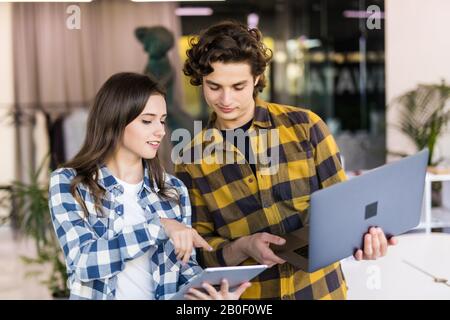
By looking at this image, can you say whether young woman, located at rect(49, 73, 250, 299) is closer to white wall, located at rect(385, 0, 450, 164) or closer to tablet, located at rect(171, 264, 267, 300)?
tablet, located at rect(171, 264, 267, 300)

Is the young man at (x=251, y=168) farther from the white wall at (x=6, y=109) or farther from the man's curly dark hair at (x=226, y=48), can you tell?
the white wall at (x=6, y=109)

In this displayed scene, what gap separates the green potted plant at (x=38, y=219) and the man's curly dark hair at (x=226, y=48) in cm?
157

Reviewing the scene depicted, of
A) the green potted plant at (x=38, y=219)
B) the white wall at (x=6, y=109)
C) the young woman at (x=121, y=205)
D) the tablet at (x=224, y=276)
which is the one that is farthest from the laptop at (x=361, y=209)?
the white wall at (x=6, y=109)

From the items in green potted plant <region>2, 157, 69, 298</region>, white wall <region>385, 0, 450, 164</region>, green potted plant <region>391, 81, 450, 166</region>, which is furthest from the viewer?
green potted plant <region>391, 81, 450, 166</region>

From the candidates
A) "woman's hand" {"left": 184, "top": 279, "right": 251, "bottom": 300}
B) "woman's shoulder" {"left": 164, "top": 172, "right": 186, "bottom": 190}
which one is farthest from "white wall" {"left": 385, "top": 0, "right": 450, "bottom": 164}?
"woman's hand" {"left": 184, "top": 279, "right": 251, "bottom": 300}

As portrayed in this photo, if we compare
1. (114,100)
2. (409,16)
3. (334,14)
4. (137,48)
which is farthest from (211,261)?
(334,14)

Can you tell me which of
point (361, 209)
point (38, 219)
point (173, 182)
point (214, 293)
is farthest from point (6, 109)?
point (361, 209)

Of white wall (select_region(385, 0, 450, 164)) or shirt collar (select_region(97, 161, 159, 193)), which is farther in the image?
white wall (select_region(385, 0, 450, 164))

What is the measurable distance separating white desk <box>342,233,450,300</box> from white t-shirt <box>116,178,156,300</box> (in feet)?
1.87

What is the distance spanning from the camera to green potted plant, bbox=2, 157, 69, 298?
271 centimetres

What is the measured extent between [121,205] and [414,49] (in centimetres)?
218

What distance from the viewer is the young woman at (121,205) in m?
1.14

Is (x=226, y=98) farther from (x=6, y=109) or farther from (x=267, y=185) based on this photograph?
(x=6, y=109)

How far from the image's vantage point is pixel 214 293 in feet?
4.06
